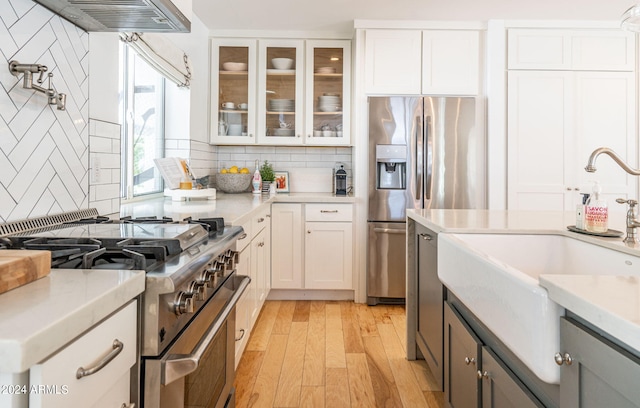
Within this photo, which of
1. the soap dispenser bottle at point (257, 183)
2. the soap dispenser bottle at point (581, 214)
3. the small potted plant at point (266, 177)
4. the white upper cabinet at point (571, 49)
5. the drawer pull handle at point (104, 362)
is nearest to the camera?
the drawer pull handle at point (104, 362)

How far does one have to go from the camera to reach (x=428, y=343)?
80.7 inches

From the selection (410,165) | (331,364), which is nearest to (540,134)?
(410,165)

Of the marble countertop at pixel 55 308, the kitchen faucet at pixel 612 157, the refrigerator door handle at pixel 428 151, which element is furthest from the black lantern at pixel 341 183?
the marble countertop at pixel 55 308

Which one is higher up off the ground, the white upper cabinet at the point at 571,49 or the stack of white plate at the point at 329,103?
the white upper cabinet at the point at 571,49

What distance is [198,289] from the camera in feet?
3.61

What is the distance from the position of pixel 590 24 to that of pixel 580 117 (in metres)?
0.79

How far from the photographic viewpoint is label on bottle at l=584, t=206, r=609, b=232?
1.49 m

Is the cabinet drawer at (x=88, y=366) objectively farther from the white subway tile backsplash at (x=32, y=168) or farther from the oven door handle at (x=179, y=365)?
the white subway tile backsplash at (x=32, y=168)

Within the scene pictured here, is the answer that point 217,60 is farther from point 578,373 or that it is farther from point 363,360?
point 578,373

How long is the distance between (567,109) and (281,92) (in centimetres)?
251

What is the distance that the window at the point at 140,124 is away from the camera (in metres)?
2.64

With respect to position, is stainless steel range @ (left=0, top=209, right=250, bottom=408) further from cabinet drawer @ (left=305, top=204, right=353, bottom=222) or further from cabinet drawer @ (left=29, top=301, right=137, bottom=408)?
cabinet drawer @ (left=305, top=204, right=353, bottom=222)

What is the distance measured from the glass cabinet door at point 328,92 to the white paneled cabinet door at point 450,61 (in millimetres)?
725

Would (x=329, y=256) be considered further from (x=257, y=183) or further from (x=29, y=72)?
(x=29, y=72)
